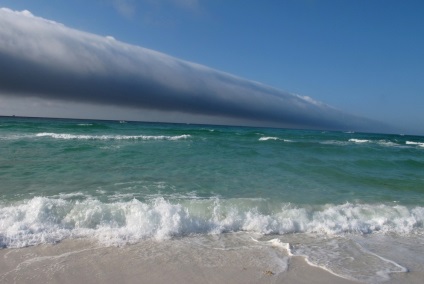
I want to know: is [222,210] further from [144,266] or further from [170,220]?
[144,266]

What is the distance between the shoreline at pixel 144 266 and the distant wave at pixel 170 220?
0.44 m

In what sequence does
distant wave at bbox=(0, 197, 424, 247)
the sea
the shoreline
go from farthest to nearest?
distant wave at bbox=(0, 197, 424, 247)
the sea
the shoreline

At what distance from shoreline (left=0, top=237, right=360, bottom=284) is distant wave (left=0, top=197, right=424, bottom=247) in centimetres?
44

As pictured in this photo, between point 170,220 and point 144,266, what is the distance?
1.77 meters

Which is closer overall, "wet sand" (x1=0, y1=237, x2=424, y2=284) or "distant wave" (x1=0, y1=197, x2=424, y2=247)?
"wet sand" (x1=0, y1=237, x2=424, y2=284)

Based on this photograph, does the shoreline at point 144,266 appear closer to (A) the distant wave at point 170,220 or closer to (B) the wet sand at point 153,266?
(B) the wet sand at point 153,266

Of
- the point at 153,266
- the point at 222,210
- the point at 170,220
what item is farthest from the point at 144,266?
the point at 222,210

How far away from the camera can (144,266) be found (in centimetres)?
445

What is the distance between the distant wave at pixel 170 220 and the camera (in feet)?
18.1

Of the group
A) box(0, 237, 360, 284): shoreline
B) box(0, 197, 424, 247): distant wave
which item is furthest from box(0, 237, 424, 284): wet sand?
box(0, 197, 424, 247): distant wave

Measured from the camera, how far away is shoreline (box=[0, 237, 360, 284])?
411 centimetres

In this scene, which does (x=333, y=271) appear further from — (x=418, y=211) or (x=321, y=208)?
(x=418, y=211)

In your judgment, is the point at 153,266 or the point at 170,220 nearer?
the point at 153,266

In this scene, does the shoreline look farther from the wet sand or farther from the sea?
the sea
